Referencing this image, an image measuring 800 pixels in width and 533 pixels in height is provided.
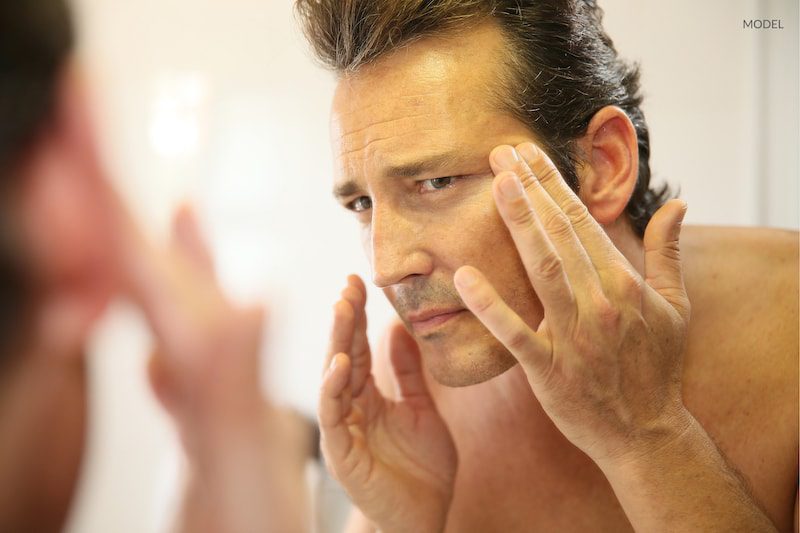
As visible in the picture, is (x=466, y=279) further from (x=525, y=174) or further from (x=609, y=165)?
(x=609, y=165)

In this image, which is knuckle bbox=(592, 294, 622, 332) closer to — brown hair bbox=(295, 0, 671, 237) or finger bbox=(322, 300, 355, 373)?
brown hair bbox=(295, 0, 671, 237)

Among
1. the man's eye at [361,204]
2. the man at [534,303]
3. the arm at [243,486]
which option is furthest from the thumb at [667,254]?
the arm at [243,486]

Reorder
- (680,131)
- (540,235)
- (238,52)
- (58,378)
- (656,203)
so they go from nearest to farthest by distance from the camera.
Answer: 1. (58,378)
2. (540,235)
3. (238,52)
4. (656,203)
5. (680,131)

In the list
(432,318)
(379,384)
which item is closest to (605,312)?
(432,318)

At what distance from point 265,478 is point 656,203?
75cm

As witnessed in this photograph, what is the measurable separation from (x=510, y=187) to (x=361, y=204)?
10.8 inches

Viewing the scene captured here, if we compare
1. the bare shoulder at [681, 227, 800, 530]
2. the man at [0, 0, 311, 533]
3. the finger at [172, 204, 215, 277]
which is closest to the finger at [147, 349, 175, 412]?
the man at [0, 0, 311, 533]

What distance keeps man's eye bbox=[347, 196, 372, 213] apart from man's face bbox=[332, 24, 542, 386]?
0.05 meters

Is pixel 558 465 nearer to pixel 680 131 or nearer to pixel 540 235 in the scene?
pixel 540 235

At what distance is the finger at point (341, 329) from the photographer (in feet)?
A: 3.23

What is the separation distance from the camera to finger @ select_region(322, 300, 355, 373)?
3.23ft

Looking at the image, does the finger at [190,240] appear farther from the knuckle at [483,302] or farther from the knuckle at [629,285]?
the knuckle at [629,285]

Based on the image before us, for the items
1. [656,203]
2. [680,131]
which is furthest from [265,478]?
[680,131]

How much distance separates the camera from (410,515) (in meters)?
0.99
